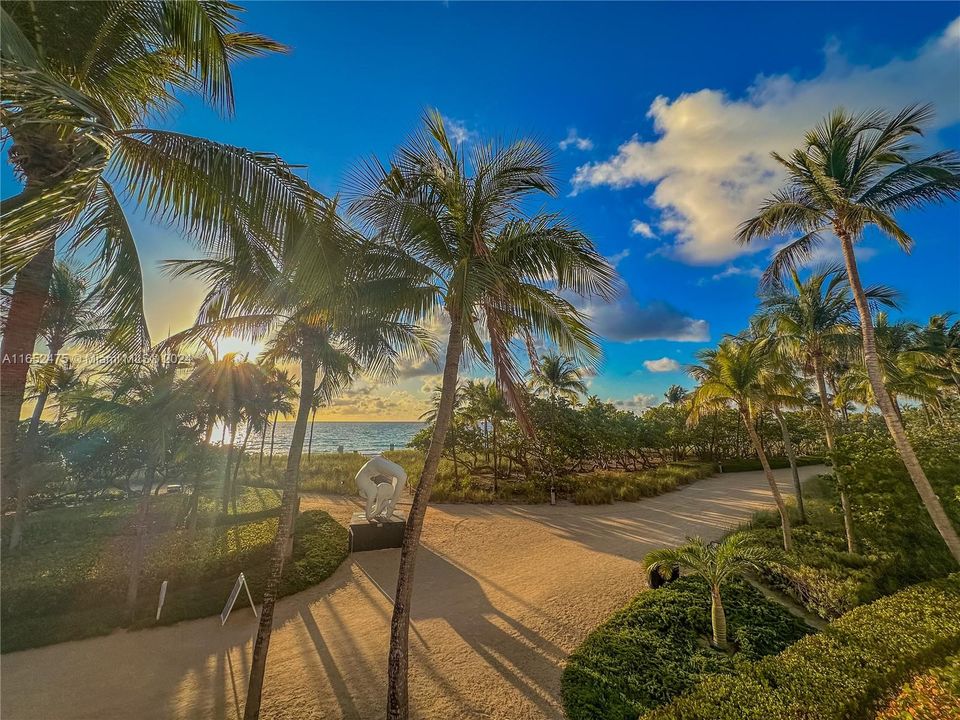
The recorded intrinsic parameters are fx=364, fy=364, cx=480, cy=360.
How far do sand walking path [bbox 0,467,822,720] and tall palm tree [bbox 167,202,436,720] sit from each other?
152cm

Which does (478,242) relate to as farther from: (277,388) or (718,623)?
(277,388)

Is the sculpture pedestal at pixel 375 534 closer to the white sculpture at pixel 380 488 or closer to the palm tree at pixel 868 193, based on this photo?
the white sculpture at pixel 380 488

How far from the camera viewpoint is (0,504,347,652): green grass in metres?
6.91

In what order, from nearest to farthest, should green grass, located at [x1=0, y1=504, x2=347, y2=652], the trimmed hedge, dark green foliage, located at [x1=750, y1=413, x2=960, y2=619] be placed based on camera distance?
the trimmed hedge < green grass, located at [x1=0, y1=504, x2=347, y2=652] < dark green foliage, located at [x1=750, y1=413, x2=960, y2=619]

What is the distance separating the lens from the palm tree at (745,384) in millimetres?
10367

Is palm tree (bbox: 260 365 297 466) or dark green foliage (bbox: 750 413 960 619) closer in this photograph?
dark green foliage (bbox: 750 413 960 619)

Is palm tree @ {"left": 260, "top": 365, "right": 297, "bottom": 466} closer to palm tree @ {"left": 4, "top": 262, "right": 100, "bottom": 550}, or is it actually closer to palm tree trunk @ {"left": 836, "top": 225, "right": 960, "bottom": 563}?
palm tree @ {"left": 4, "top": 262, "right": 100, "bottom": 550}

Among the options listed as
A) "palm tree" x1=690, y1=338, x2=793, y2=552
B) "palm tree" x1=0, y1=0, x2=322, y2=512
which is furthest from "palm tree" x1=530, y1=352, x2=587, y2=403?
"palm tree" x1=0, y1=0, x2=322, y2=512

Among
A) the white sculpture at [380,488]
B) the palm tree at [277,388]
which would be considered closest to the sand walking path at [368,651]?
the white sculpture at [380,488]

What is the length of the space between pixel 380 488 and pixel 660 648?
8.48 metres

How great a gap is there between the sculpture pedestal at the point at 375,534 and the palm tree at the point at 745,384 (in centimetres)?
1041

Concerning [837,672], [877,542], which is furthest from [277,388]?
[877,542]

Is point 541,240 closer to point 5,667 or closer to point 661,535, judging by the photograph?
point 5,667

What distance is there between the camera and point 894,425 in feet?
25.2
